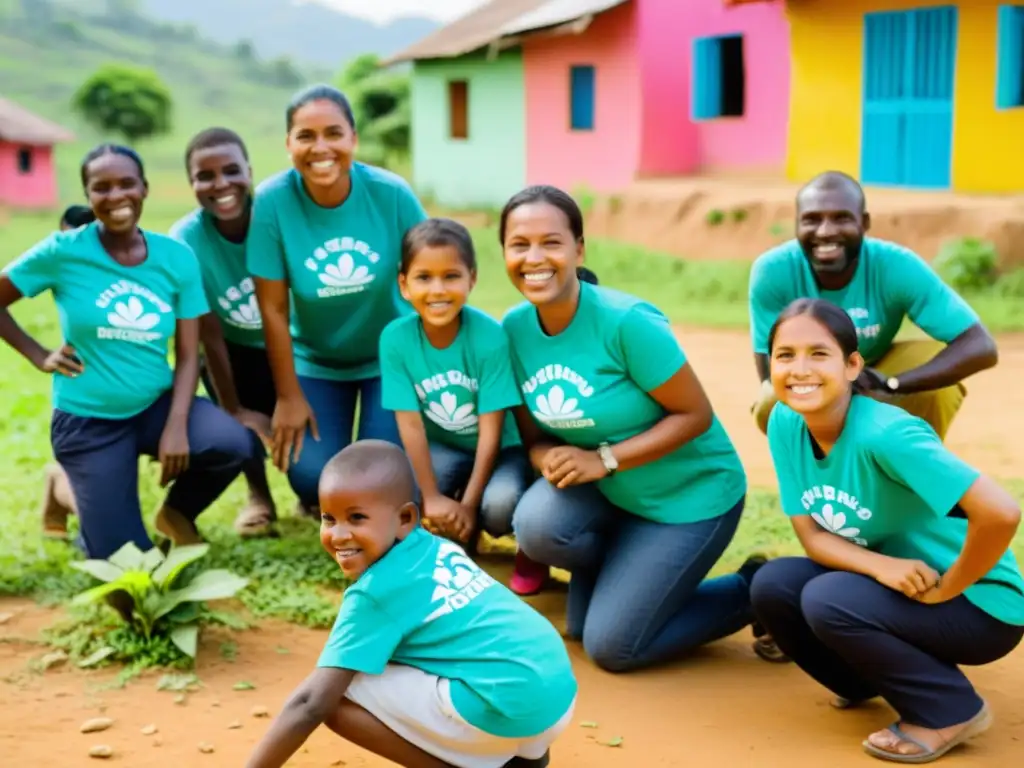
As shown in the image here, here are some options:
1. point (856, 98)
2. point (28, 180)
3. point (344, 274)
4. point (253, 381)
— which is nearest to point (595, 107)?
point (856, 98)

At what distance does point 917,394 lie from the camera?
14.8 feet

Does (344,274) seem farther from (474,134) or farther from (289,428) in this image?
(474,134)

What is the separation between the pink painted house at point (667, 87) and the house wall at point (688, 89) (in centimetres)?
1

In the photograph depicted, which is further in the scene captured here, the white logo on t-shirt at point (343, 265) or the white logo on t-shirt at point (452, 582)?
the white logo on t-shirt at point (343, 265)

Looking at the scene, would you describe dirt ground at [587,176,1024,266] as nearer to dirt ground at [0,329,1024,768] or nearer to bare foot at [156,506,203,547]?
dirt ground at [0,329,1024,768]

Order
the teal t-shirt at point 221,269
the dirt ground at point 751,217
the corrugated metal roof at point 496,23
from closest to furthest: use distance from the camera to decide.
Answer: the teal t-shirt at point 221,269 < the dirt ground at point 751,217 < the corrugated metal roof at point 496,23

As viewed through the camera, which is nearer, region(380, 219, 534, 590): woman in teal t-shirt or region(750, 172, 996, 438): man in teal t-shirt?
region(380, 219, 534, 590): woman in teal t-shirt

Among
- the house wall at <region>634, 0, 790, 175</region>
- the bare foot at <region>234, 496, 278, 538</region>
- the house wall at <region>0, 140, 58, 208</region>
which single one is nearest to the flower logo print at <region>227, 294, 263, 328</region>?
the bare foot at <region>234, 496, 278, 538</region>

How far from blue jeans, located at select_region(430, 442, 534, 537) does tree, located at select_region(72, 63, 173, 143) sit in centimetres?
2978

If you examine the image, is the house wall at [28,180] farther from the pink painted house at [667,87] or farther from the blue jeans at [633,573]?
the blue jeans at [633,573]

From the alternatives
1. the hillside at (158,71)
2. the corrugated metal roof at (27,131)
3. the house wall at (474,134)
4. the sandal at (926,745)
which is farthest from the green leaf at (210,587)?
the hillside at (158,71)

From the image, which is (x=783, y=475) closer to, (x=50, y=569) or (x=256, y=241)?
(x=256, y=241)

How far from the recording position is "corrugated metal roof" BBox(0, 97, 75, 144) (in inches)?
932

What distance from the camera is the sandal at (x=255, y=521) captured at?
518 cm
